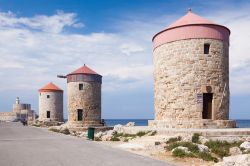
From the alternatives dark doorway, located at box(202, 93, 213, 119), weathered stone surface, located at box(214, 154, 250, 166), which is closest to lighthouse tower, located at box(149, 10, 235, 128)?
dark doorway, located at box(202, 93, 213, 119)

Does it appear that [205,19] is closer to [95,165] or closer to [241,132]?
[241,132]

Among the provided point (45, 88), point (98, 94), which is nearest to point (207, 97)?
point (98, 94)

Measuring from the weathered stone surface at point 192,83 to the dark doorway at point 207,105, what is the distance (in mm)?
259

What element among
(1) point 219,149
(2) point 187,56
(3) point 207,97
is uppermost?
(2) point 187,56

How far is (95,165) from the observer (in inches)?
340

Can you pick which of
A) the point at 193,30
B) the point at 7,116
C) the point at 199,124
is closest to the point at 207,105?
the point at 199,124

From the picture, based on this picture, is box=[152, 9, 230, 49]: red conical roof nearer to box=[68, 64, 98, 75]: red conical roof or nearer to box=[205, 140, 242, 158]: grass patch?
box=[205, 140, 242, 158]: grass patch

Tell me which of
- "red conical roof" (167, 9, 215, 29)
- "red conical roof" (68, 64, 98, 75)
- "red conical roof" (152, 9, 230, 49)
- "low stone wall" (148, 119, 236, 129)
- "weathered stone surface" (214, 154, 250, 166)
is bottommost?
"low stone wall" (148, 119, 236, 129)

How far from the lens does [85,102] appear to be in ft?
114

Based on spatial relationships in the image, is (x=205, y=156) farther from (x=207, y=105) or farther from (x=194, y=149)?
(x=207, y=105)

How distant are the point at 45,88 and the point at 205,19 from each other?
31843 millimetres

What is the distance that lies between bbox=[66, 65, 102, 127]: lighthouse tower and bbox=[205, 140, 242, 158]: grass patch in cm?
2220

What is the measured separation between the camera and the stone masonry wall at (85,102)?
34656mm

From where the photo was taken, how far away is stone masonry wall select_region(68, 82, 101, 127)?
3466 cm
